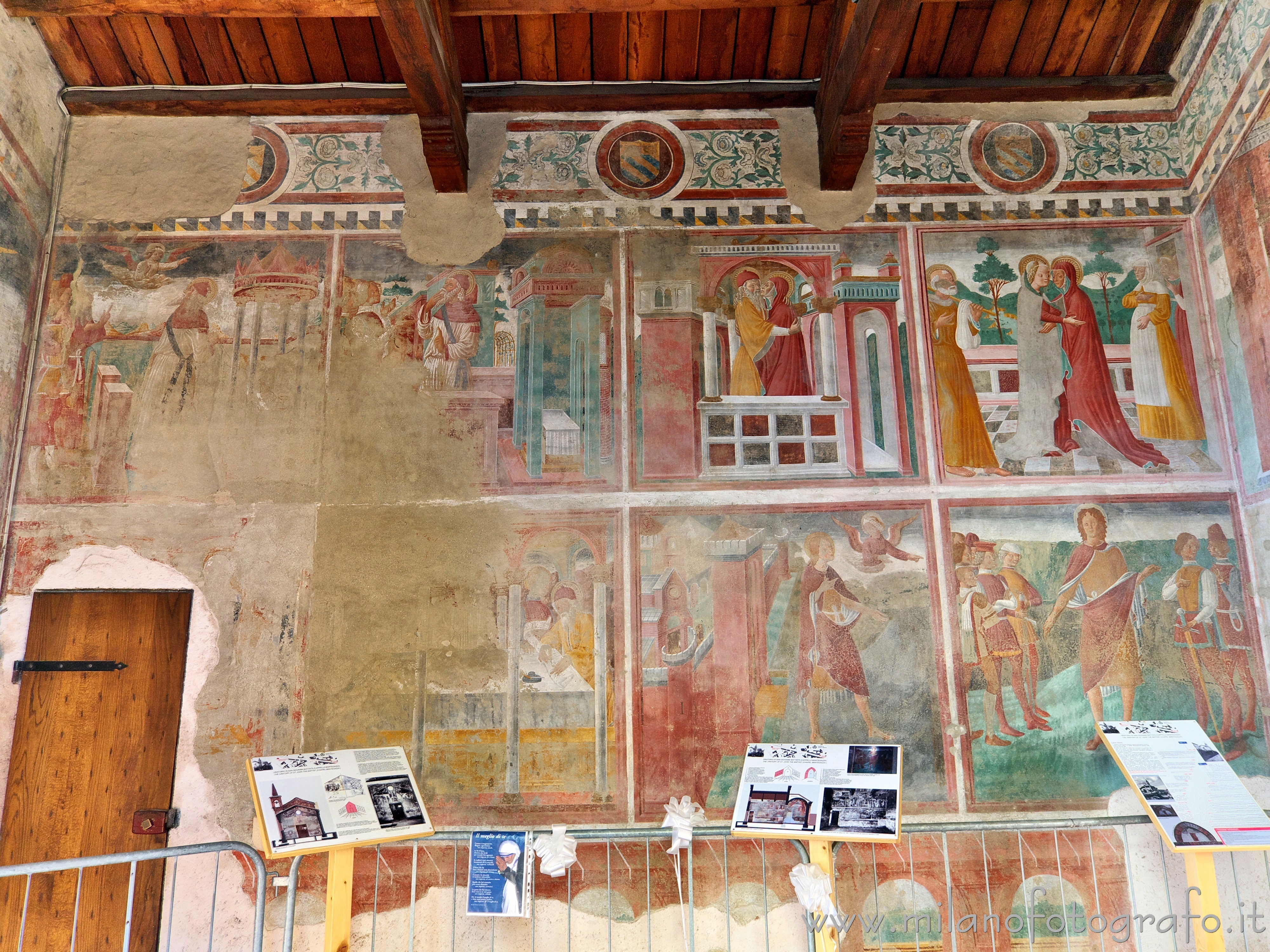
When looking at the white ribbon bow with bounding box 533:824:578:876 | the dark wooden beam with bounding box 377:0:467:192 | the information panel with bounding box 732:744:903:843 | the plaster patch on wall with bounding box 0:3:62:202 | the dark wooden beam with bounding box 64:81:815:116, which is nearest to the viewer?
the information panel with bounding box 732:744:903:843

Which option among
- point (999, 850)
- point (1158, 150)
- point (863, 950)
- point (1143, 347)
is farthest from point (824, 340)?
point (863, 950)

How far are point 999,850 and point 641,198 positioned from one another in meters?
3.95

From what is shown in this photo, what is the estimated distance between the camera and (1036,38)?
17.8 feet

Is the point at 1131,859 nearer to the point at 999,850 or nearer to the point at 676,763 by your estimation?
the point at 999,850

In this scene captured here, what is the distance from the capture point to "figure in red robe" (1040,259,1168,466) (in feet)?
16.9

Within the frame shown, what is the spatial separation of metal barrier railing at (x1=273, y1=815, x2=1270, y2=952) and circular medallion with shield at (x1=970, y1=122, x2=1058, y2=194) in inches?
138

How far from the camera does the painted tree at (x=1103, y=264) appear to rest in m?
5.41

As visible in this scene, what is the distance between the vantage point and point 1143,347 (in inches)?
209

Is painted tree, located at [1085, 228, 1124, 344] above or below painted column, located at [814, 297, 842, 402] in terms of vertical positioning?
above

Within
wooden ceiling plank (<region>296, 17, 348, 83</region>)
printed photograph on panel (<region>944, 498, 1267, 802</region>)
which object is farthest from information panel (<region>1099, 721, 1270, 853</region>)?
wooden ceiling plank (<region>296, 17, 348, 83</region>)

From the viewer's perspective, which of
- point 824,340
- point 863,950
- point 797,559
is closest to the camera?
point 863,950

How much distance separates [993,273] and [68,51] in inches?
210

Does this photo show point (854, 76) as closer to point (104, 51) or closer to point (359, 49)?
point (359, 49)

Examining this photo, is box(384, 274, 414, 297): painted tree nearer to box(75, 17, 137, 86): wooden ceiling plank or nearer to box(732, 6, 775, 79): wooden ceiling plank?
box(75, 17, 137, 86): wooden ceiling plank
